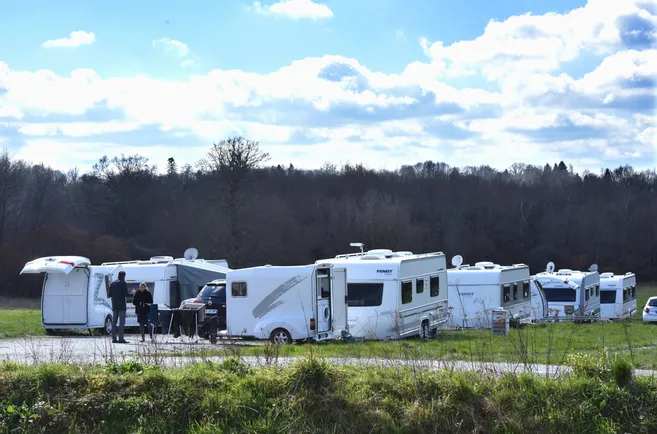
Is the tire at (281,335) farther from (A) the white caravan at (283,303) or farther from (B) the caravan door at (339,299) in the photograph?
(B) the caravan door at (339,299)

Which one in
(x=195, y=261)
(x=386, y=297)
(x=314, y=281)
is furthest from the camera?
(x=195, y=261)

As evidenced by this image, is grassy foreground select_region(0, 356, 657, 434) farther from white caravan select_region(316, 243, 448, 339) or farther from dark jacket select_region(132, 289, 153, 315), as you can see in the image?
white caravan select_region(316, 243, 448, 339)

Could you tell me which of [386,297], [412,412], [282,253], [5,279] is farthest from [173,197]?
[412,412]

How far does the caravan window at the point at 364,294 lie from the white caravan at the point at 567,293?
15.1 m

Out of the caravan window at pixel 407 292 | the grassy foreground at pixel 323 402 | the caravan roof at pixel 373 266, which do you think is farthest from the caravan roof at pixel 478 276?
the grassy foreground at pixel 323 402

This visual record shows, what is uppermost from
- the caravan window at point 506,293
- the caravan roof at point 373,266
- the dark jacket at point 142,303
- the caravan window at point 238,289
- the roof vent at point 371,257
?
the roof vent at point 371,257

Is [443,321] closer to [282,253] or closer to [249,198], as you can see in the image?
[249,198]

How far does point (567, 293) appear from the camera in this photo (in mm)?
37906

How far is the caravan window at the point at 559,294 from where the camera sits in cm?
3766

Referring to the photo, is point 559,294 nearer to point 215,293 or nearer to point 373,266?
point 373,266

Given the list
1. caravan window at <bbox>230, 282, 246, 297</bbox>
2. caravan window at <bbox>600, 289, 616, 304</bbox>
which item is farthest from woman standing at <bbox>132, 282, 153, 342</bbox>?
caravan window at <bbox>600, 289, 616, 304</bbox>

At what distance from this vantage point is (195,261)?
32.2 m

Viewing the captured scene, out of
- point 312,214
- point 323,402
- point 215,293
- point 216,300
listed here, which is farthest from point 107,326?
point 312,214

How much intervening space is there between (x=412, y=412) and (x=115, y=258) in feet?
200
